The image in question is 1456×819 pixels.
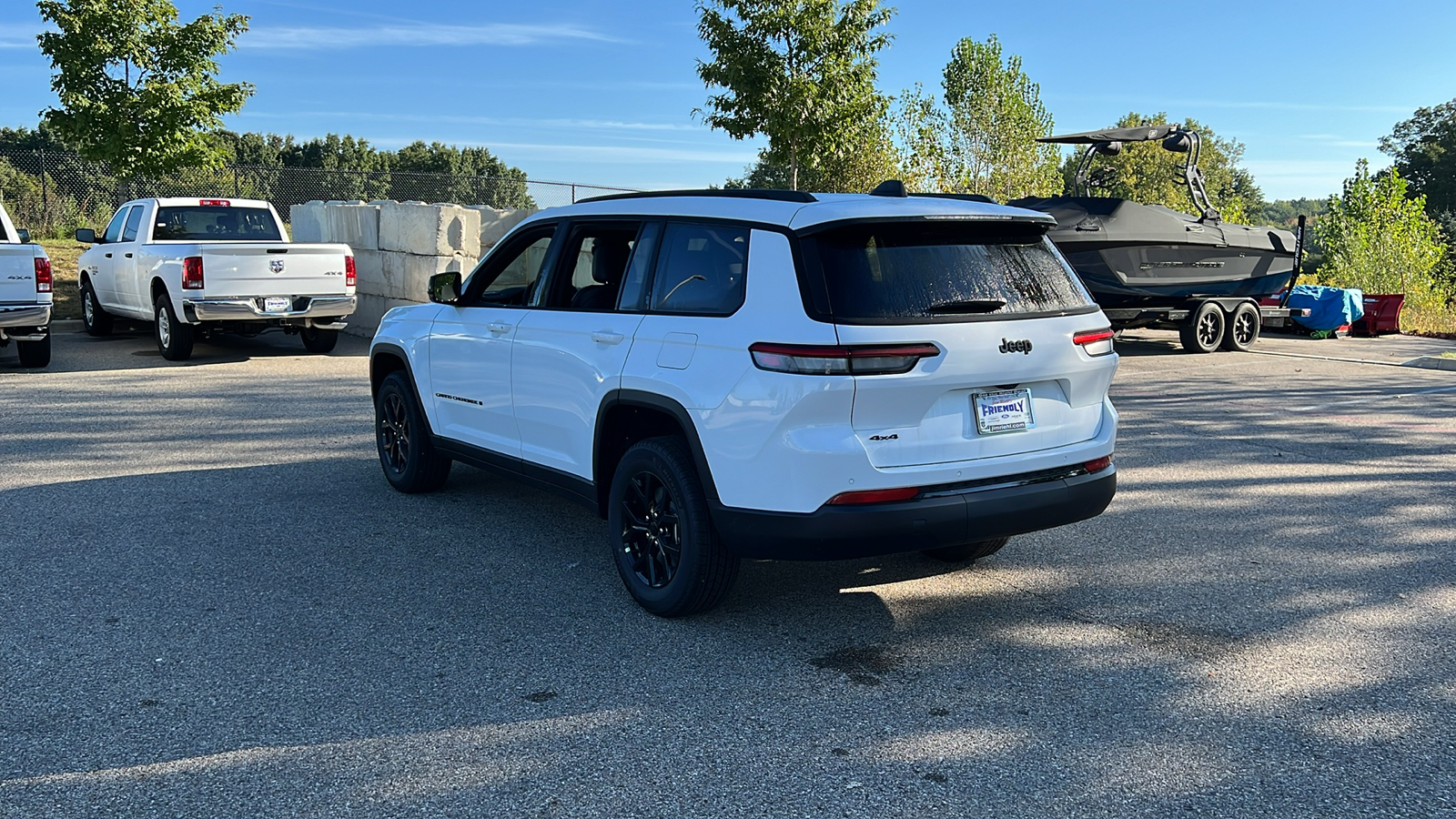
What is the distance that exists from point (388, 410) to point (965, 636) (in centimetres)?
409

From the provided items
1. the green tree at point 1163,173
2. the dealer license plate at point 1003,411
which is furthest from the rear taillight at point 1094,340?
the green tree at point 1163,173

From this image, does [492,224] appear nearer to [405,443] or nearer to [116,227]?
[116,227]

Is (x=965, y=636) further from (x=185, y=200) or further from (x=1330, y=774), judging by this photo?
(x=185, y=200)

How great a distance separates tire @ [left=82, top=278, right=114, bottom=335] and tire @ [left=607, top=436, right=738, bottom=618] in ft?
44.8

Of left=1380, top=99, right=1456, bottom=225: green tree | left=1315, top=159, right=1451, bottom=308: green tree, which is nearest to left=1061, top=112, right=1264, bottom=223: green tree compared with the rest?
left=1380, top=99, right=1456, bottom=225: green tree

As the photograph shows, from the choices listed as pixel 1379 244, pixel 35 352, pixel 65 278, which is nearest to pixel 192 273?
pixel 35 352

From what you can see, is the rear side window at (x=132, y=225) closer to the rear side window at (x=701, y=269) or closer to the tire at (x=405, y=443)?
the tire at (x=405, y=443)

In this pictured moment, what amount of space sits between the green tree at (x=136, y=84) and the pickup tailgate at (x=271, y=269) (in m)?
9.59

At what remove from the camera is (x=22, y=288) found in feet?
39.1

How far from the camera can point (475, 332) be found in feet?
20.4

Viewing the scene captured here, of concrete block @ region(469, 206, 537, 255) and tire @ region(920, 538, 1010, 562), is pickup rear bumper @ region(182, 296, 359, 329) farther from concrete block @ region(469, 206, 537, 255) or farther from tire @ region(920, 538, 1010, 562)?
tire @ region(920, 538, 1010, 562)

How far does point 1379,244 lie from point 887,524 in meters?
24.1

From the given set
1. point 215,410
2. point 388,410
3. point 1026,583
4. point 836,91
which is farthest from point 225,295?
point 836,91

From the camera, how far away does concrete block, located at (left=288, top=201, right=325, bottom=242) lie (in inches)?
738
